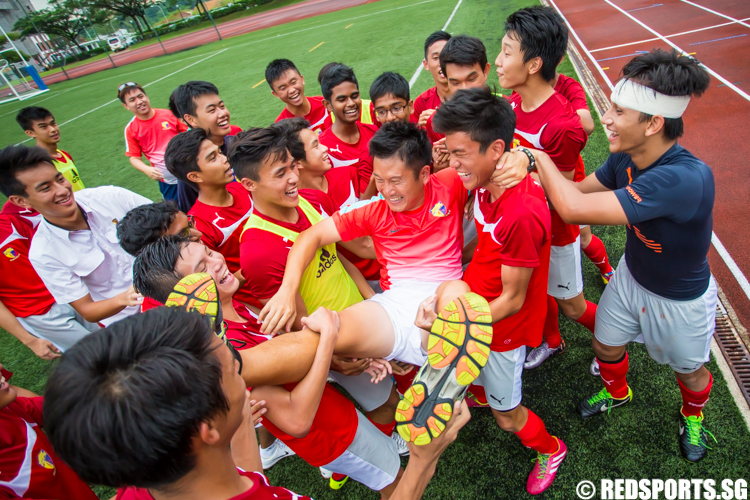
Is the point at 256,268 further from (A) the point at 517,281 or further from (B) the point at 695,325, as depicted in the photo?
(B) the point at 695,325

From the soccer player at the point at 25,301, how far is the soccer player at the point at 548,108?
13.4ft

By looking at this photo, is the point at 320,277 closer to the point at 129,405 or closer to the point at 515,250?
the point at 515,250

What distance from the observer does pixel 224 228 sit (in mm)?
3312

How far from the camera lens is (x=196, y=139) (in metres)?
3.35

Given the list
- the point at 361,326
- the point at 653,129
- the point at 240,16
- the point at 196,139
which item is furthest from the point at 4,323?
the point at 240,16

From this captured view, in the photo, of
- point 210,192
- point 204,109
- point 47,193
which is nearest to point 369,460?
point 210,192

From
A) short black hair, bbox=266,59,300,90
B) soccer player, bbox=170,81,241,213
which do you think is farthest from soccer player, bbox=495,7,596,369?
soccer player, bbox=170,81,241,213

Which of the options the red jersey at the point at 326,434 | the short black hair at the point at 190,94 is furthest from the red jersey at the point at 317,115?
the red jersey at the point at 326,434

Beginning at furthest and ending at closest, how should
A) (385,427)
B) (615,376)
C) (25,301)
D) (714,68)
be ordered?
(714,68), (25,301), (385,427), (615,376)

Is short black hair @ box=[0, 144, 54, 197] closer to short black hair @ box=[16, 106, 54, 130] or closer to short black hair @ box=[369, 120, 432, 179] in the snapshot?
short black hair @ box=[16, 106, 54, 130]

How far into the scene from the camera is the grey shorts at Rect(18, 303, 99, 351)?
11.5 feet

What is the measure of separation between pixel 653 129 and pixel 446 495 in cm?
249

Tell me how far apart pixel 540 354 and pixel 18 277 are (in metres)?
4.45

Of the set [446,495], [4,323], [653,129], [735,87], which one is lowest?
[735,87]
